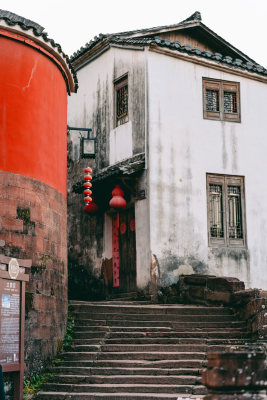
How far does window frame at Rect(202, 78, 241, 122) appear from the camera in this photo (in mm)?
17609

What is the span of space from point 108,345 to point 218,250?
5382 millimetres

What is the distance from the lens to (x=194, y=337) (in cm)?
1285

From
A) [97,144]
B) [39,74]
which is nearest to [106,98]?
[97,144]

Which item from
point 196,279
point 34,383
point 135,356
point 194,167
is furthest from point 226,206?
point 34,383

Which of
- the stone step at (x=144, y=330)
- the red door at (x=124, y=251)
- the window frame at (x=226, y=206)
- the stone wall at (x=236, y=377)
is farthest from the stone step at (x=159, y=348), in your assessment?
the stone wall at (x=236, y=377)

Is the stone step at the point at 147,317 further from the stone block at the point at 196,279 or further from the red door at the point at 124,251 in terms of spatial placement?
the red door at the point at 124,251

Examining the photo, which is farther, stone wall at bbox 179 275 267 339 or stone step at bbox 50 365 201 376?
stone wall at bbox 179 275 267 339

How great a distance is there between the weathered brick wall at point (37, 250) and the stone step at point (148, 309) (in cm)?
98

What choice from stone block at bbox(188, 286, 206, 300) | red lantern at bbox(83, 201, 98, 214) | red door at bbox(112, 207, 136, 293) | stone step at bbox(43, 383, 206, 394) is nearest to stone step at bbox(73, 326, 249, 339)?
stone step at bbox(43, 383, 206, 394)

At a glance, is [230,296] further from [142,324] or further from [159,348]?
[159,348]

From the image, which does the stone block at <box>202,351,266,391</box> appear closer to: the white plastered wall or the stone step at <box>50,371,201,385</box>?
the stone step at <box>50,371,201,385</box>

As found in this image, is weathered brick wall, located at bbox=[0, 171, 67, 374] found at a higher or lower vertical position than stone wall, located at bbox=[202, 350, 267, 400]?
higher

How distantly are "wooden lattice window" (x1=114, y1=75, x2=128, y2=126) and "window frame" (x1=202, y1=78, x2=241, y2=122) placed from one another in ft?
6.60

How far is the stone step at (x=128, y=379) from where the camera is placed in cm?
1087
